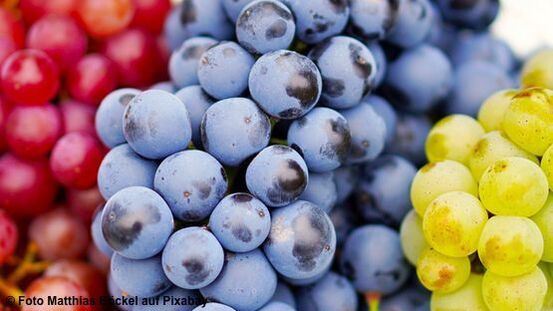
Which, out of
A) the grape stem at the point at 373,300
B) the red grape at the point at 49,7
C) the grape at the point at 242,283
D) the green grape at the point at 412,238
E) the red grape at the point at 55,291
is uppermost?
the red grape at the point at 49,7

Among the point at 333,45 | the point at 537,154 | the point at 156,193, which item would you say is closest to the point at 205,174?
the point at 156,193

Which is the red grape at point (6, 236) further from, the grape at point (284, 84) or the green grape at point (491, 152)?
the green grape at point (491, 152)

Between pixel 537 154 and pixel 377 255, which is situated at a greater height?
pixel 537 154

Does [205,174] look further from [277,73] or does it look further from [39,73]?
[39,73]

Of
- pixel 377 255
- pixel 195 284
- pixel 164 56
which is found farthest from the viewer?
pixel 164 56

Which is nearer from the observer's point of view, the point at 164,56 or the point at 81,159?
the point at 81,159

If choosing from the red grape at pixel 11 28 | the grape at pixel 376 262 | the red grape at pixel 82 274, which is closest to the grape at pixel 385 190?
the grape at pixel 376 262

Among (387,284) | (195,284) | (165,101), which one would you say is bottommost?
(387,284)

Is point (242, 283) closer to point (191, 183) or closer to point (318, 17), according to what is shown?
point (191, 183)
